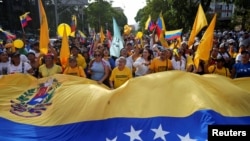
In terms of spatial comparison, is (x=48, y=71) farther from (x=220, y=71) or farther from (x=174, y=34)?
(x=174, y=34)

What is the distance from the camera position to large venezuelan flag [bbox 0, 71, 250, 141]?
5.32 m

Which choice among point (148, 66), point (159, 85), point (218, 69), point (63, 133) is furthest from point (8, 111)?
point (218, 69)

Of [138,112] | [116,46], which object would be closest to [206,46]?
[138,112]

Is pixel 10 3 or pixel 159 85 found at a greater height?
pixel 10 3

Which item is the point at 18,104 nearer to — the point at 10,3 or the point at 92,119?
the point at 92,119

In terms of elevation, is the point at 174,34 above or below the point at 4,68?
above

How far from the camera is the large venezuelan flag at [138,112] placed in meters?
5.32

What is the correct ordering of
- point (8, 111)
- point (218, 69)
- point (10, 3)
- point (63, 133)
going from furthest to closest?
point (10, 3) → point (218, 69) → point (8, 111) → point (63, 133)

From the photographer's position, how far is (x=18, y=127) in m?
5.97

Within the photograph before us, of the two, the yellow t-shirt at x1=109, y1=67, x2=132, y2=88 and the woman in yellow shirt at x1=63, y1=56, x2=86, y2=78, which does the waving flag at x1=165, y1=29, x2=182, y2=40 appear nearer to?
the yellow t-shirt at x1=109, y1=67, x2=132, y2=88

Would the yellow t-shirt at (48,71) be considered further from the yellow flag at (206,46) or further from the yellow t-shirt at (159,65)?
the yellow flag at (206,46)

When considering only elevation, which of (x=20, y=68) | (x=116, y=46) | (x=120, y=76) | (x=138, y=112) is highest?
(x=116, y=46)

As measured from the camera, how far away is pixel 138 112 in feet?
→ 18.6

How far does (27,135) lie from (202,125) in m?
2.64
